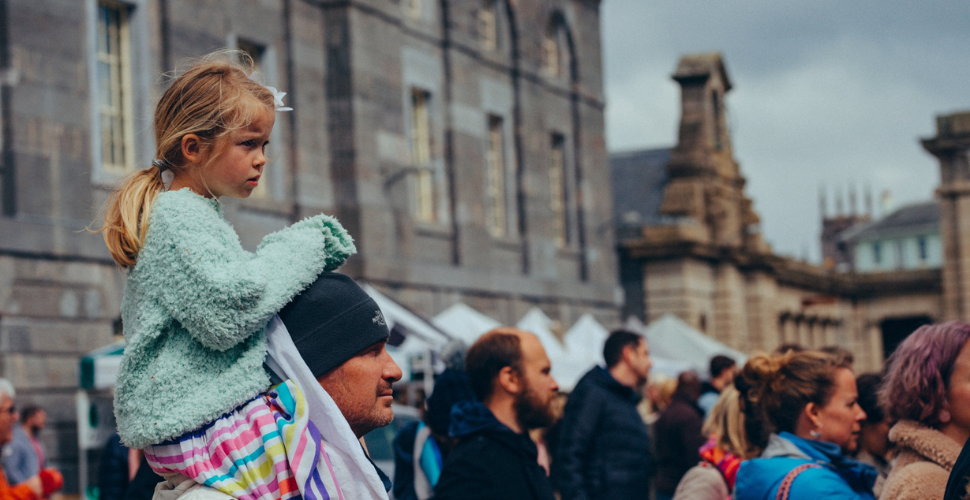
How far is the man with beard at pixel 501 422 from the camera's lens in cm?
481

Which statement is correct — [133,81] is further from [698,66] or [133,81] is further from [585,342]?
[698,66]

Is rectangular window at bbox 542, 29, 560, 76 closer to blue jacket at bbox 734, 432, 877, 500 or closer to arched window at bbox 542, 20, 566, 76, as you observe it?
arched window at bbox 542, 20, 566, 76

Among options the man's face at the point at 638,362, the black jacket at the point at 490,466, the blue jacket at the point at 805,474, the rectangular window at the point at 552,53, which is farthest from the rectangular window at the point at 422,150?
the blue jacket at the point at 805,474

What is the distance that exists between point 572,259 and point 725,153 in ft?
31.8

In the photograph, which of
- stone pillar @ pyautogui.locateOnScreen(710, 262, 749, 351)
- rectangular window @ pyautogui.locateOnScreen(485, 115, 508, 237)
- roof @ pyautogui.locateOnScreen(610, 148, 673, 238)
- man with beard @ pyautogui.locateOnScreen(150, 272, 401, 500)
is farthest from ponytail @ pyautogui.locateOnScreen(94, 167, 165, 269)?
roof @ pyautogui.locateOnScreen(610, 148, 673, 238)

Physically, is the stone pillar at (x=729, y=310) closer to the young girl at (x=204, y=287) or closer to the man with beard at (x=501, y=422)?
the man with beard at (x=501, y=422)

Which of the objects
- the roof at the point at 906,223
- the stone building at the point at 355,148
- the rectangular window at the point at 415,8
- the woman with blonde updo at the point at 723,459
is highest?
the roof at the point at 906,223

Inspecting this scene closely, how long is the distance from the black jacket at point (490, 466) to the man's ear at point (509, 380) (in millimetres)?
288

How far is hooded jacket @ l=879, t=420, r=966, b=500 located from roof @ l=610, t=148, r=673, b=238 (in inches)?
1088

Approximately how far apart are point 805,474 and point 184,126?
269 centimetres

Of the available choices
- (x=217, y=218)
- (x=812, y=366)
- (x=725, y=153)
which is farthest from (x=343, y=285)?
(x=725, y=153)

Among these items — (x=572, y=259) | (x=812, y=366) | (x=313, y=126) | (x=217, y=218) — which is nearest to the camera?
(x=217, y=218)

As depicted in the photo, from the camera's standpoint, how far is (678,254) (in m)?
27.0

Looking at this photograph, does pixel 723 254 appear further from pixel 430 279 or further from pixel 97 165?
pixel 97 165
